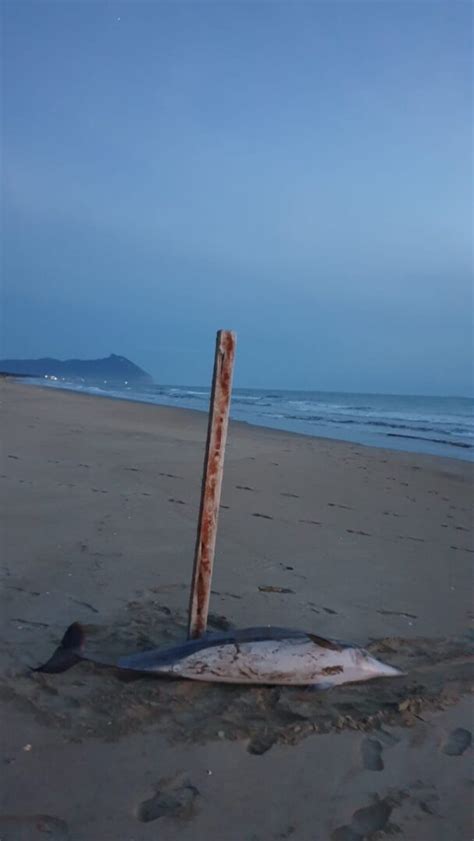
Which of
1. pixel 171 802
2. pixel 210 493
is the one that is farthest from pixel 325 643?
pixel 171 802

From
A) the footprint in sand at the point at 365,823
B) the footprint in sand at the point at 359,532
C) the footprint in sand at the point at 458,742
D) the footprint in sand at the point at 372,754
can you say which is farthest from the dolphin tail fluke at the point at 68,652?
the footprint in sand at the point at 359,532

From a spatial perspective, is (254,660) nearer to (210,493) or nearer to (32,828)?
(210,493)

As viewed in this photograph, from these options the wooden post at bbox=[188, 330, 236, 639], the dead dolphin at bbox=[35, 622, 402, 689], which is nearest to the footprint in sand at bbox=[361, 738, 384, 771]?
the dead dolphin at bbox=[35, 622, 402, 689]

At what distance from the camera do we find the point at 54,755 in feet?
10.5

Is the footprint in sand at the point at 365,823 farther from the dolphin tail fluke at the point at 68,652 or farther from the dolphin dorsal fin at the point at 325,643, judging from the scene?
Answer: the dolphin tail fluke at the point at 68,652

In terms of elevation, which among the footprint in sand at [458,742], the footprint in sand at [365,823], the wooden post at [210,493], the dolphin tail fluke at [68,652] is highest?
the wooden post at [210,493]

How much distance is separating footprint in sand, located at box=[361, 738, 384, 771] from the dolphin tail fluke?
5.75ft

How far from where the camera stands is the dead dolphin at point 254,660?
394 cm

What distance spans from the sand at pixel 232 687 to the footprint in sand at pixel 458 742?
10 millimetres

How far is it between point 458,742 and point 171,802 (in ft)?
5.20

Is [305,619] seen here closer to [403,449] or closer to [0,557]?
A: [0,557]

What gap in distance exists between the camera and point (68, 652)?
4133 millimetres

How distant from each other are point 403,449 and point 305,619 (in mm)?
14084

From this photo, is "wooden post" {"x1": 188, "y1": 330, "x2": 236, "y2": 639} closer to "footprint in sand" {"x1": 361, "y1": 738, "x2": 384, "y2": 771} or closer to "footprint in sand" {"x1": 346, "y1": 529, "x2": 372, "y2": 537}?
"footprint in sand" {"x1": 361, "y1": 738, "x2": 384, "y2": 771}
